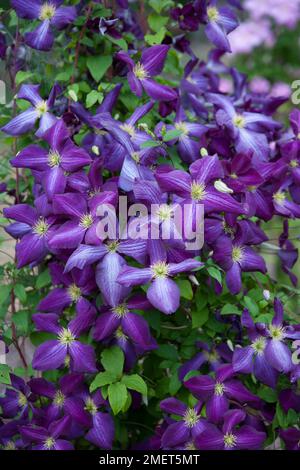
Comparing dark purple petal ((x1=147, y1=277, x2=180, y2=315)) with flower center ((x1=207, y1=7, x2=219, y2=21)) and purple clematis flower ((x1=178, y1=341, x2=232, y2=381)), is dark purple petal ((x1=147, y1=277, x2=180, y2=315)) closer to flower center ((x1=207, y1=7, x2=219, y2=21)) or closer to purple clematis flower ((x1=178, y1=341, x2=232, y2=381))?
purple clematis flower ((x1=178, y1=341, x2=232, y2=381))

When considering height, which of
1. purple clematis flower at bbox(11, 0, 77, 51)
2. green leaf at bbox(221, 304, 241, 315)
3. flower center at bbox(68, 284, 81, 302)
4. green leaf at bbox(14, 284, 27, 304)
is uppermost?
purple clematis flower at bbox(11, 0, 77, 51)

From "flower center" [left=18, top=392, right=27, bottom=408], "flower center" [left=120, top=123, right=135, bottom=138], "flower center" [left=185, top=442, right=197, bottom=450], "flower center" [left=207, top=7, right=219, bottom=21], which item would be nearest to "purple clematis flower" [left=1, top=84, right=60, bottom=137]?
"flower center" [left=120, top=123, right=135, bottom=138]

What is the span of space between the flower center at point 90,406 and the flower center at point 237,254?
0.31 m

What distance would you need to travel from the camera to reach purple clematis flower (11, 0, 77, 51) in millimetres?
1182

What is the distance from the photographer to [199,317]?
1158 mm

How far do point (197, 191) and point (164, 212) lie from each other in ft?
0.20

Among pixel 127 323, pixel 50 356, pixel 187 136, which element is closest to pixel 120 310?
pixel 127 323

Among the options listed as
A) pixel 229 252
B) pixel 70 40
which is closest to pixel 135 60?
pixel 70 40

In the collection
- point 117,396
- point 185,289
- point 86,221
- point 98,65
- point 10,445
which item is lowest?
point 10,445

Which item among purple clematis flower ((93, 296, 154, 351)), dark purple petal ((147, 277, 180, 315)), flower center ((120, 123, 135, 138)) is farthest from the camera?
flower center ((120, 123, 135, 138))

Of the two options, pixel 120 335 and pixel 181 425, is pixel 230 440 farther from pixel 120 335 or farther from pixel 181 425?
pixel 120 335

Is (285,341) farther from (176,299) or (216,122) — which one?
(216,122)

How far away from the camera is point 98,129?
3.87ft
